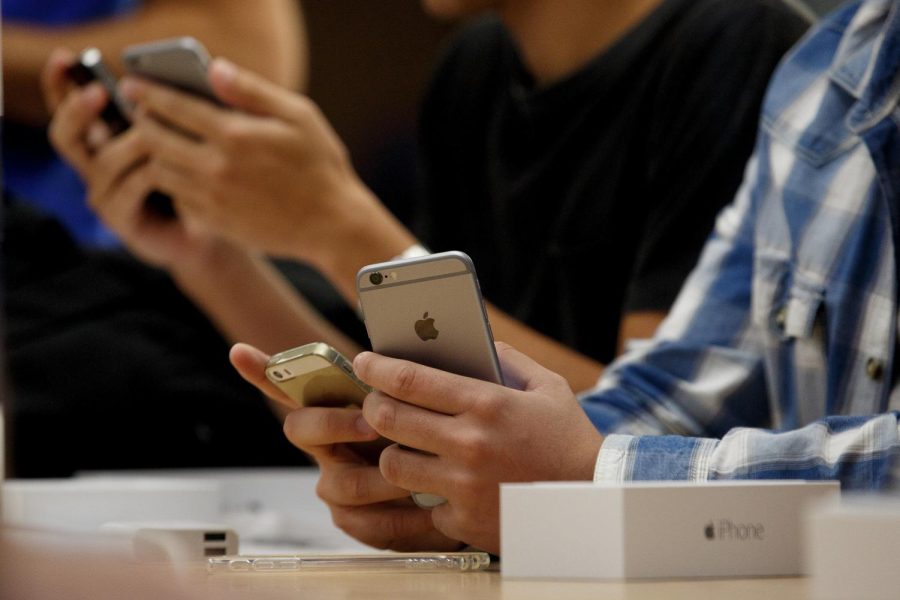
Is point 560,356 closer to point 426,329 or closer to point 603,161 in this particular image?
point 603,161

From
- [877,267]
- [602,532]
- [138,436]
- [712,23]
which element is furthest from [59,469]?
[602,532]

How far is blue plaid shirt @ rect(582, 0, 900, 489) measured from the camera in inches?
48.1

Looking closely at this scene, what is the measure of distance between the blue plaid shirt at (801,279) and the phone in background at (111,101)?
950 millimetres

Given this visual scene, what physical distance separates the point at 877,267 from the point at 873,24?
0.93 feet

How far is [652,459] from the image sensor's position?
2.87 feet

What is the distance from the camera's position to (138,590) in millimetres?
250

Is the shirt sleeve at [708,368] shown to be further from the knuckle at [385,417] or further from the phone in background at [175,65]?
the phone in background at [175,65]

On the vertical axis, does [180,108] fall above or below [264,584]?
above

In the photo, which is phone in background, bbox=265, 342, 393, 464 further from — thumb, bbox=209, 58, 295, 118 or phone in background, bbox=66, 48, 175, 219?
phone in background, bbox=66, 48, 175, 219

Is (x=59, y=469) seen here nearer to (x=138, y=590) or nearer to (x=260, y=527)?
(x=260, y=527)

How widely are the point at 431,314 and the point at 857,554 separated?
1.39ft

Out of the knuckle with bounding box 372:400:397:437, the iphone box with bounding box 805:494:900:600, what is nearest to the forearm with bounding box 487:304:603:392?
the knuckle with bounding box 372:400:397:437

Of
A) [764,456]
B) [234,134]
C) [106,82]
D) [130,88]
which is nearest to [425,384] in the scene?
[764,456]

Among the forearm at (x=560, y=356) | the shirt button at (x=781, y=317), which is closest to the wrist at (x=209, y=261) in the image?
the forearm at (x=560, y=356)
